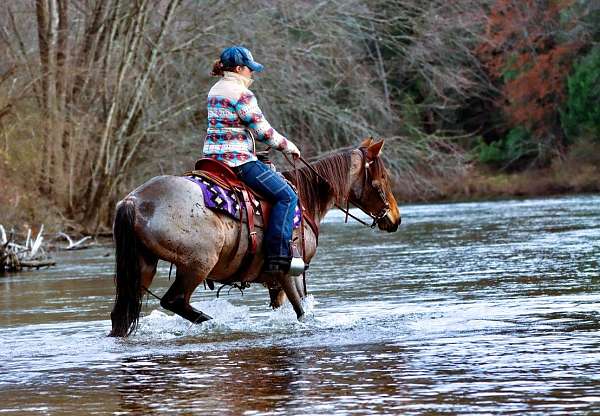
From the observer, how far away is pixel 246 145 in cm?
952

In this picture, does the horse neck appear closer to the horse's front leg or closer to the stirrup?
the horse's front leg

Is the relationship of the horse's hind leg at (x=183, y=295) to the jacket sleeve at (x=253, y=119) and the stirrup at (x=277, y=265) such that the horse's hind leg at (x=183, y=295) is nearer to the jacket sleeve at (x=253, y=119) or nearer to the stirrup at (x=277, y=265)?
the stirrup at (x=277, y=265)

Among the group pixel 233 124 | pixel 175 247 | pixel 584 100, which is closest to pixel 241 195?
pixel 233 124

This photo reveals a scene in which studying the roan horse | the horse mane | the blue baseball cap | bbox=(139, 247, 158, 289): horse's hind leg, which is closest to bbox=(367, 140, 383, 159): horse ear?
the horse mane

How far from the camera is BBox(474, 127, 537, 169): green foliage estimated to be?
50750mm

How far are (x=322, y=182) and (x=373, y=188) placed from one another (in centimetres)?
57

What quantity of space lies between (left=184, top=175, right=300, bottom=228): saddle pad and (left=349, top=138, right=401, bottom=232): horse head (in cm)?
159

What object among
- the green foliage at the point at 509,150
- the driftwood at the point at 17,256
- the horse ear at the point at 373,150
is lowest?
the green foliage at the point at 509,150

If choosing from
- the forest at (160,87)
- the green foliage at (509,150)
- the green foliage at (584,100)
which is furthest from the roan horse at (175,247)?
the green foliage at (509,150)

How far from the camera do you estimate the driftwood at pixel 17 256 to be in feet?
55.8

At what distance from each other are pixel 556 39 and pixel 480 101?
5.29 m

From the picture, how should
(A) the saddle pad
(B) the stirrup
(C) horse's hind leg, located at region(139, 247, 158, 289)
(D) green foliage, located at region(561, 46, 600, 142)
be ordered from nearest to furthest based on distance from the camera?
(C) horse's hind leg, located at region(139, 247, 158, 289), (A) the saddle pad, (B) the stirrup, (D) green foliage, located at region(561, 46, 600, 142)

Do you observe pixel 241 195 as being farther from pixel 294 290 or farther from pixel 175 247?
pixel 294 290

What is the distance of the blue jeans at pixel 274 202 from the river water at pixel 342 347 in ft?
1.88
